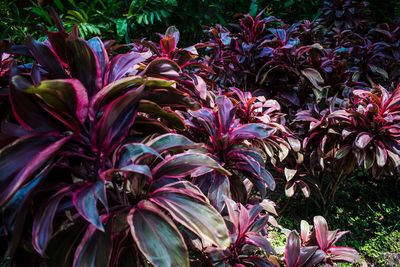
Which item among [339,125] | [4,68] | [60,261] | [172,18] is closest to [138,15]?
[172,18]

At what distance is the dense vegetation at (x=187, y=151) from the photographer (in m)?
0.81

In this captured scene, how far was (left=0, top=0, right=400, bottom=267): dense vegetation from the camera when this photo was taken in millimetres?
806

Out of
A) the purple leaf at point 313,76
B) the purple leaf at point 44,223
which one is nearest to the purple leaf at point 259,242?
the purple leaf at point 44,223

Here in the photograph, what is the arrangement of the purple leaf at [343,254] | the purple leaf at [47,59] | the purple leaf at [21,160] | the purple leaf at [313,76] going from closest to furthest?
the purple leaf at [21,160], the purple leaf at [47,59], the purple leaf at [343,254], the purple leaf at [313,76]

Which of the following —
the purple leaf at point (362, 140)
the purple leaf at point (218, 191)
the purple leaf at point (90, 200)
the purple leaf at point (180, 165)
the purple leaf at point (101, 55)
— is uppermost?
the purple leaf at point (101, 55)

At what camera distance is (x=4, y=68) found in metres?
1.24

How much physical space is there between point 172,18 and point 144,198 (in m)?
3.93

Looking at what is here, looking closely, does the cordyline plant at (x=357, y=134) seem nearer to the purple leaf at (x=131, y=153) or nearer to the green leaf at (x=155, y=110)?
the green leaf at (x=155, y=110)

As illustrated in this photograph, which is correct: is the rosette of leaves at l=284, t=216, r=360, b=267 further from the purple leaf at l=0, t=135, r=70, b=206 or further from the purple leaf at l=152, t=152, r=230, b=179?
the purple leaf at l=0, t=135, r=70, b=206

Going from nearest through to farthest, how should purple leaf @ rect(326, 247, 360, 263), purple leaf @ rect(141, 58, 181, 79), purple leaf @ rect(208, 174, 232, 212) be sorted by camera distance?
purple leaf @ rect(141, 58, 181, 79) → purple leaf @ rect(208, 174, 232, 212) → purple leaf @ rect(326, 247, 360, 263)

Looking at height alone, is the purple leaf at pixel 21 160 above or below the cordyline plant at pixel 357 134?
above

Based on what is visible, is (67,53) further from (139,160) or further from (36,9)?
(36,9)

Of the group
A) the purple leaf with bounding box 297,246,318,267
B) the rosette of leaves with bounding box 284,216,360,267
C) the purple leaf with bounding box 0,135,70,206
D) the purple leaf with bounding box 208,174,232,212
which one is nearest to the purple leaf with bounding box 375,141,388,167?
the rosette of leaves with bounding box 284,216,360,267

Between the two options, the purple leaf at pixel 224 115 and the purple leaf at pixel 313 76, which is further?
the purple leaf at pixel 313 76
